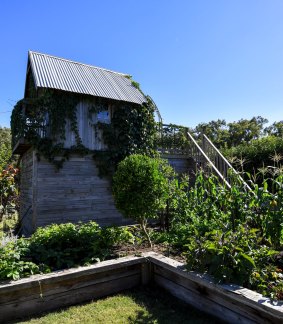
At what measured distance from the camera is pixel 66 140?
26.7 feet

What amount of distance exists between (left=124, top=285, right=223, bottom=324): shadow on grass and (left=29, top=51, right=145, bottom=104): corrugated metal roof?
616 cm

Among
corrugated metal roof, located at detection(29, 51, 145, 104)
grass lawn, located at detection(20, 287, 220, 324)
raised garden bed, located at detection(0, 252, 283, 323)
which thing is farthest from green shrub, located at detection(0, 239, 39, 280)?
corrugated metal roof, located at detection(29, 51, 145, 104)

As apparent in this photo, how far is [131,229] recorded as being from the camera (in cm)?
559

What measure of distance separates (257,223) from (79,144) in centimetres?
590

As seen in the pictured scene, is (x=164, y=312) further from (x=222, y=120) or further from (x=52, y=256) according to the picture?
(x=222, y=120)

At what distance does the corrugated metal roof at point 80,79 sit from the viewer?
812 centimetres

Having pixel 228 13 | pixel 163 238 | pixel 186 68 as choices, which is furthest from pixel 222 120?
pixel 163 238

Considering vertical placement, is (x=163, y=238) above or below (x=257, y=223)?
below

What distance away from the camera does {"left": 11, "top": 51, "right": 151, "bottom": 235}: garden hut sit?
7688mm

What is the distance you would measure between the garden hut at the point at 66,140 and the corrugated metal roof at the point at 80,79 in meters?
0.03

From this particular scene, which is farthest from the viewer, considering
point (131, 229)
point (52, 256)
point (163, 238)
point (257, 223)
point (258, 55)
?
→ point (258, 55)

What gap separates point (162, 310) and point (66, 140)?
5957mm

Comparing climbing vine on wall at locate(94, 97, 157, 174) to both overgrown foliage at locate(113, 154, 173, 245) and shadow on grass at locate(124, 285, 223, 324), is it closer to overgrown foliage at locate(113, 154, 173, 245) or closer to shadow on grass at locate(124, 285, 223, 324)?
overgrown foliage at locate(113, 154, 173, 245)

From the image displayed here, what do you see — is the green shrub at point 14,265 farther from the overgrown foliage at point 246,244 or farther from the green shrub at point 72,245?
the overgrown foliage at point 246,244
